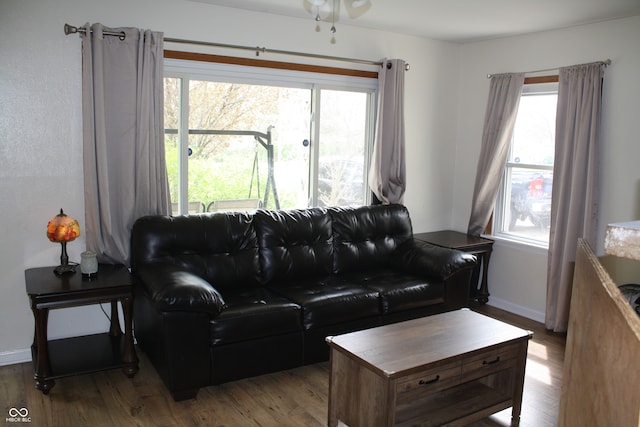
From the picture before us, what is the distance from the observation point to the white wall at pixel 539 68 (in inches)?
153

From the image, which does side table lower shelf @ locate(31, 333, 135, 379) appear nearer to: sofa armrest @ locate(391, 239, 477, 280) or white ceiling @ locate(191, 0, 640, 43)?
sofa armrest @ locate(391, 239, 477, 280)

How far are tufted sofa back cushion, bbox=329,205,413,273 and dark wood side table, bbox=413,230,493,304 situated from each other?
1.27 ft

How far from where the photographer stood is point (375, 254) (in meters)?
4.36

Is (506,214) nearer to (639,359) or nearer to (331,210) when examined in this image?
(331,210)

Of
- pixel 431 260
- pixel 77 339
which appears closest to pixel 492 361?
pixel 431 260

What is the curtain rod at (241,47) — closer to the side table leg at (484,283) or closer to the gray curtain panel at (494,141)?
the gray curtain panel at (494,141)

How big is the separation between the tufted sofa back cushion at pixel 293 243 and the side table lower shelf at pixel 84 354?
→ 110 centimetres

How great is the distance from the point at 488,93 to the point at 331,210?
6.20 feet

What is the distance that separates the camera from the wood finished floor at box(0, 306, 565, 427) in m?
2.85

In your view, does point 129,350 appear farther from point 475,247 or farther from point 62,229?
point 475,247

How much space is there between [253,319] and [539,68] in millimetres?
3163

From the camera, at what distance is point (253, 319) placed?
124 inches

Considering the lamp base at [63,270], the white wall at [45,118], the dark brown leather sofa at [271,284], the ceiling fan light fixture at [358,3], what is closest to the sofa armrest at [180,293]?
the dark brown leather sofa at [271,284]

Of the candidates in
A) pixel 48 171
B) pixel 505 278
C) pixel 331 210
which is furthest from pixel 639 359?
pixel 505 278
